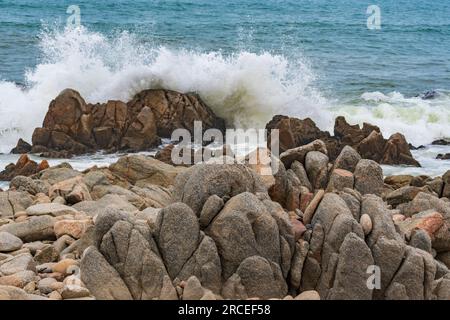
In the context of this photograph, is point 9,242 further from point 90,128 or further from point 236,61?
point 236,61

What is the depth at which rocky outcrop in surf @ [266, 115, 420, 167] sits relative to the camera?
66.0ft

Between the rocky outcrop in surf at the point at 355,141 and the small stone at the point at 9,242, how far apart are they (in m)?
9.84

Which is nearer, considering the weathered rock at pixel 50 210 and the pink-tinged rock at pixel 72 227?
the pink-tinged rock at pixel 72 227

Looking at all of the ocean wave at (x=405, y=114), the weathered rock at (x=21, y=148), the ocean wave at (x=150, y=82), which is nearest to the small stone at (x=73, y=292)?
→ the weathered rock at (x=21, y=148)

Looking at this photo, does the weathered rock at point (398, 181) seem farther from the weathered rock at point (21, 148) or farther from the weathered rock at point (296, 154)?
the weathered rock at point (21, 148)

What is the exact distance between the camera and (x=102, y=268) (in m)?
8.91

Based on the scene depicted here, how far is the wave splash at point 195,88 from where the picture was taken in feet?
83.5

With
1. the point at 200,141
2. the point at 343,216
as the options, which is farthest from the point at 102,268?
the point at 200,141

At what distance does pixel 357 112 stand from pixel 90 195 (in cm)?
1691

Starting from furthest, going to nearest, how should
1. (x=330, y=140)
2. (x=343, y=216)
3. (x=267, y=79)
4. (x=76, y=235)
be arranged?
1. (x=267, y=79)
2. (x=330, y=140)
3. (x=76, y=235)
4. (x=343, y=216)

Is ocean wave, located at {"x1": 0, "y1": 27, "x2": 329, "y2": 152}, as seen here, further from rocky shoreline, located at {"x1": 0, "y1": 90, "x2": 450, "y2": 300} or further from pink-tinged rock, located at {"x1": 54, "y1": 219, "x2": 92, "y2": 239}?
rocky shoreline, located at {"x1": 0, "y1": 90, "x2": 450, "y2": 300}

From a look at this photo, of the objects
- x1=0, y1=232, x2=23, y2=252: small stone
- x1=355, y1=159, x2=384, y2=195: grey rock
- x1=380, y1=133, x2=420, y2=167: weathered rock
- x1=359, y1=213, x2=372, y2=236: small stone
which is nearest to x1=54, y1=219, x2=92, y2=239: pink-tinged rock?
x1=0, y1=232, x2=23, y2=252: small stone

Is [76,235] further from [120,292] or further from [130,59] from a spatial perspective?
[130,59]
